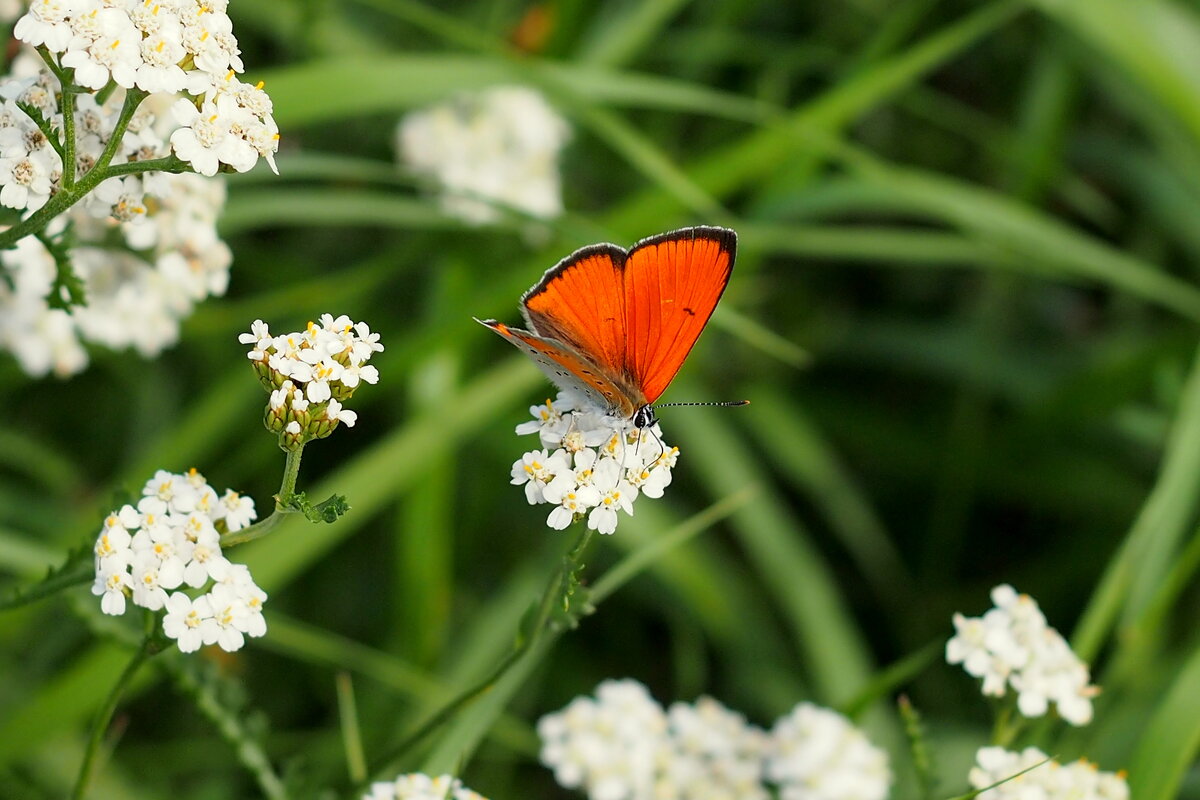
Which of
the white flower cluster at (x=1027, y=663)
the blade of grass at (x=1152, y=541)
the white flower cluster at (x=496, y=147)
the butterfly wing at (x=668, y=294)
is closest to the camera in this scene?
the butterfly wing at (x=668, y=294)

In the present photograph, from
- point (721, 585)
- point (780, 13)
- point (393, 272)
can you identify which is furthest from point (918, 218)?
point (393, 272)

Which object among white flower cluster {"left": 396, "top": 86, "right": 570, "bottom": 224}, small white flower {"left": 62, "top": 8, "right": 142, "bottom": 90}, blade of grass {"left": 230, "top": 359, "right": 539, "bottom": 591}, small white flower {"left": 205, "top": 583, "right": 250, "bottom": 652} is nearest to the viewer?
small white flower {"left": 62, "top": 8, "right": 142, "bottom": 90}

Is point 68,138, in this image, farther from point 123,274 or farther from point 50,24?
point 123,274

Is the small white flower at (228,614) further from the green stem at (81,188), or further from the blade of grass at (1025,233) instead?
the blade of grass at (1025,233)

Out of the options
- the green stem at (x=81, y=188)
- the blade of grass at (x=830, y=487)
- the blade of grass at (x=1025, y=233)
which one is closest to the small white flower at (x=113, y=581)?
the green stem at (x=81, y=188)

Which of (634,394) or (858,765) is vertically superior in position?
(634,394)

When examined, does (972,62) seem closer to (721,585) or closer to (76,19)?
(721,585)

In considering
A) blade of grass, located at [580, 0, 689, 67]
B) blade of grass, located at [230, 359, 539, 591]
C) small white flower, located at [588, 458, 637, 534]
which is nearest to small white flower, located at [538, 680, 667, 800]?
blade of grass, located at [230, 359, 539, 591]

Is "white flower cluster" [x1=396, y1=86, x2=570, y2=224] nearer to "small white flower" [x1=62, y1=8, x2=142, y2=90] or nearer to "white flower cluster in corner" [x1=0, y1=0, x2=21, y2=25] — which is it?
"white flower cluster in corner" [x1=0, y1=0, x2=21, y2=25]
